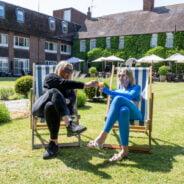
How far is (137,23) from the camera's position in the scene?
91.4 feet

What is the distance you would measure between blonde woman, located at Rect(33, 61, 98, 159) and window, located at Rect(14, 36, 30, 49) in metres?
24.0

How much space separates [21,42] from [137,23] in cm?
1385

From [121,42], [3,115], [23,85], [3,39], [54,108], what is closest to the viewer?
[54,108]

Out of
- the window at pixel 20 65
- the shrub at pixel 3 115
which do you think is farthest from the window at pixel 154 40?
the shrub at pixel 3 115

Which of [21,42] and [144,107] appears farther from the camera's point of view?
A: [21,42]

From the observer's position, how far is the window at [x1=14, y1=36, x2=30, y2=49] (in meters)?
25.6

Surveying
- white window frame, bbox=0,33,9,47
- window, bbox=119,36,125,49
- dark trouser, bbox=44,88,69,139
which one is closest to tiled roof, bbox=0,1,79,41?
white window frame, bbox=0,33,9,47

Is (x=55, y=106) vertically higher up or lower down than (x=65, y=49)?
lower down

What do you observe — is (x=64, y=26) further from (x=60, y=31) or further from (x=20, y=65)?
(x=20, y=65)

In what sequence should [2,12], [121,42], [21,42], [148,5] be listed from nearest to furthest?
[2,12] → [21,42] → [121,42] → [148,5]

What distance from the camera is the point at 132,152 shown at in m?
3.44

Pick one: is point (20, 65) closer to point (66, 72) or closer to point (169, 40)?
point (169, 40)

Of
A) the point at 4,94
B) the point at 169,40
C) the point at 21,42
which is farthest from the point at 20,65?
the point at 4,94

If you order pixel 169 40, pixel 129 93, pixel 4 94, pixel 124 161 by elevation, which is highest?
pixel 169 40
